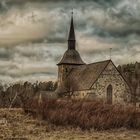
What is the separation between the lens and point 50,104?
20.2 meters

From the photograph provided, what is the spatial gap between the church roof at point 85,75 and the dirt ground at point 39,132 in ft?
132

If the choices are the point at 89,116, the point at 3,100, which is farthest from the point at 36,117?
the point at 3,100

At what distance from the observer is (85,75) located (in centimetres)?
6400

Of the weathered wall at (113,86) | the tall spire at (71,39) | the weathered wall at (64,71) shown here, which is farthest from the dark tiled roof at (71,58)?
the weathered wall at (113,86)

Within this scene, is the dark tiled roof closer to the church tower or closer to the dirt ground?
the church tower

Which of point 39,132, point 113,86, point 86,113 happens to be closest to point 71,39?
point 113,86

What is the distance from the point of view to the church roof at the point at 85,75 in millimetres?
60406

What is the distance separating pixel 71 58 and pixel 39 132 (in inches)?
2247

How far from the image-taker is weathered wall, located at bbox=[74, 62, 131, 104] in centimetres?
5950

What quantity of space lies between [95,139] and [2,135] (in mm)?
3573

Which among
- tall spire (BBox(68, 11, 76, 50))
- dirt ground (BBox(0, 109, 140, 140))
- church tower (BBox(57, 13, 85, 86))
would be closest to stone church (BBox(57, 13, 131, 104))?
church tower (BBox(57, 13, 85, 86))

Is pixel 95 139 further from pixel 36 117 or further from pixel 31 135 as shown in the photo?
pixel 36 117

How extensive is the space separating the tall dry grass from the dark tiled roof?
5215 cm

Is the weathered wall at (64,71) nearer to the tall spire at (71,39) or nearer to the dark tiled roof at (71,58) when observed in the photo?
the dark tiled roof at (71,58)
